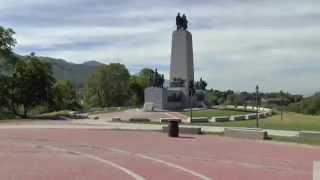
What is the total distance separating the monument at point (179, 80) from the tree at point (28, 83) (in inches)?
598

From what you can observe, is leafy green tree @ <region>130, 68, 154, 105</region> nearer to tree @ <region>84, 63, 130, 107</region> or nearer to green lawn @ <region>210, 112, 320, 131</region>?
tree @ <region>84, 63, 130, 107</region>

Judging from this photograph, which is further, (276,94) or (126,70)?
(276,94)

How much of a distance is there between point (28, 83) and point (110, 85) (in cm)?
4525

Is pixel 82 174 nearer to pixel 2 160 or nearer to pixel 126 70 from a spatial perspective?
pixel 2 160

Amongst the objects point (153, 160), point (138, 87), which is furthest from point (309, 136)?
point (138, 87)

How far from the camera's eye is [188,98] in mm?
89812

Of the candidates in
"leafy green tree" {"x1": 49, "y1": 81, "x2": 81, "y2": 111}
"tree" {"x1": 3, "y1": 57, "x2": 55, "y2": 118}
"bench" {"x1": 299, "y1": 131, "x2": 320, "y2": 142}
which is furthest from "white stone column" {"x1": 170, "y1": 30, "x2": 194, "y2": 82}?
"bench" {"x1": 299, "y1": 131, "x2": 320, "y2": 142}

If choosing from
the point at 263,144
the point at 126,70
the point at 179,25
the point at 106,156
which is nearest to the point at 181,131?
the point at 263,144

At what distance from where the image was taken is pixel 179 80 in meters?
89.4

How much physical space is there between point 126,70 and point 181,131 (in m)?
82.5

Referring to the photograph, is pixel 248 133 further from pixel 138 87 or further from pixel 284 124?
pixel 138 87

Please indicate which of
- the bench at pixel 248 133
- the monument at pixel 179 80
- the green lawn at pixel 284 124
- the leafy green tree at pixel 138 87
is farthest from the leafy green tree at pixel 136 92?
the bench at pixel 248 133

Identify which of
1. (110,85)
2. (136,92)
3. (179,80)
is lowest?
(136,92)

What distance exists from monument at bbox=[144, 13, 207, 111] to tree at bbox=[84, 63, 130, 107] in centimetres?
2951
